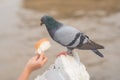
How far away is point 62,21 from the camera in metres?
8.15

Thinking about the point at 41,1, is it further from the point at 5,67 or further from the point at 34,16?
the point at 5,67

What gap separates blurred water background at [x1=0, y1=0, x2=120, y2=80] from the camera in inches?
243

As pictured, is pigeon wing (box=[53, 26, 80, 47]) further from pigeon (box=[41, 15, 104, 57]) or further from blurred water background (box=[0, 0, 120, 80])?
blurred water background (box=[0, 0, 120, 80])

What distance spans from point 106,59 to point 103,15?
2208 mm

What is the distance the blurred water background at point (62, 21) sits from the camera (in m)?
6.17

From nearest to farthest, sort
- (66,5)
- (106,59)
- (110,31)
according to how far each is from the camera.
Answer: (106,59) → (110,31) → (66,5)

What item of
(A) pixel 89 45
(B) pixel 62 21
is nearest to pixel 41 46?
(A) pixel 89 45

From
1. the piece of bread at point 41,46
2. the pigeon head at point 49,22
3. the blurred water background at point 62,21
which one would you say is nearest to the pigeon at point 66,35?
the pigeon head at point 49,22

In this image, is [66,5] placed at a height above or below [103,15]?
above

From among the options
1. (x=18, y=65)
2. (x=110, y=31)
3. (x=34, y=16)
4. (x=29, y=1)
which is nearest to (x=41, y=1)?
(x=29, y=1)

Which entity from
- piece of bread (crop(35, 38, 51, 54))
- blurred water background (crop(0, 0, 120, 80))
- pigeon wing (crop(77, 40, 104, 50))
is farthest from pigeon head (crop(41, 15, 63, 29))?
blurred water background (crop(0, 0, 120, 80))

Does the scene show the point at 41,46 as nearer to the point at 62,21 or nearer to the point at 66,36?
the point at 66,36

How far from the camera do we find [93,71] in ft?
19.6

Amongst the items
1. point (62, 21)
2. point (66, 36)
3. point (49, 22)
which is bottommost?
point (66, 36)
